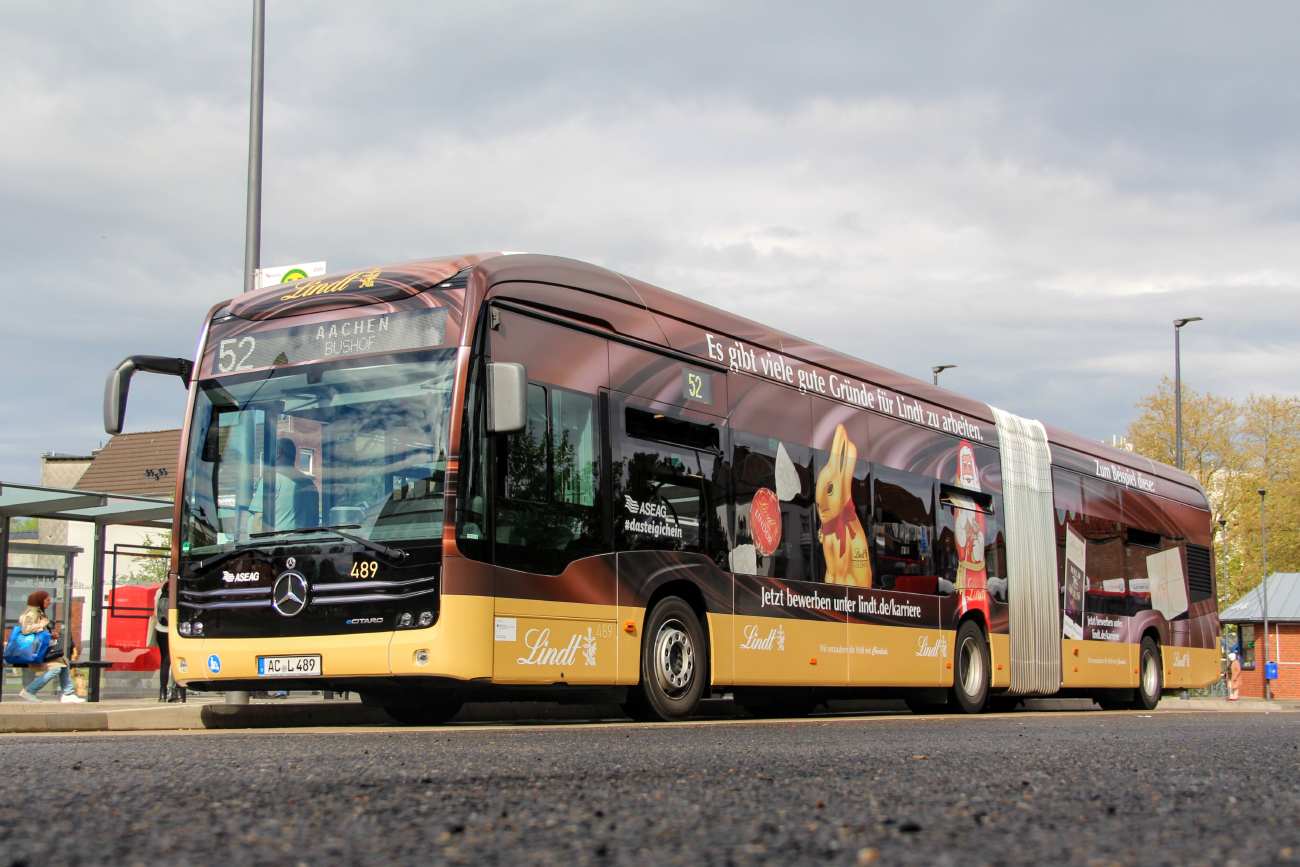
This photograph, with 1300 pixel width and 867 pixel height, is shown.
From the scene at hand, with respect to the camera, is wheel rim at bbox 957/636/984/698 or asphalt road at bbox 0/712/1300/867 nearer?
asphalt road at bbox 0/712/1300/867

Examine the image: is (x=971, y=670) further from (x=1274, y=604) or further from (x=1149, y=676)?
(x=1274, y=604)

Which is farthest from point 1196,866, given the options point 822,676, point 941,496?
point 941,496

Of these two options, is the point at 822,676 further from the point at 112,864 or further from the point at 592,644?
the point at 112,864

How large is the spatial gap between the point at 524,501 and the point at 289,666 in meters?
1.94

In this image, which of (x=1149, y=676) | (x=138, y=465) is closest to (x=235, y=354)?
(x=1149, y=676)

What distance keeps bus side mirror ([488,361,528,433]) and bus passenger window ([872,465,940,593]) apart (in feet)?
19.0

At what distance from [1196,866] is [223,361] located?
8.87 meters

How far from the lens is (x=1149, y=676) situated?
62.8 feet

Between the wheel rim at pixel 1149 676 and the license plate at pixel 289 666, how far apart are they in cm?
1372

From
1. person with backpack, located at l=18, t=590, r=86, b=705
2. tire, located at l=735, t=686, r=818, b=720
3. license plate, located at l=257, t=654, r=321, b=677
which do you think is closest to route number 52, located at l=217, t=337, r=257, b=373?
license plate, located at l=257, t=654, r=321, b=677

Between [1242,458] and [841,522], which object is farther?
[1242,458]

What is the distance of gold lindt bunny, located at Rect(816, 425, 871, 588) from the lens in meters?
12.7

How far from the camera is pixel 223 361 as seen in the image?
10.1 m

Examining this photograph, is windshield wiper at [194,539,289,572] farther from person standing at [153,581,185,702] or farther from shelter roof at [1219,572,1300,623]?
shelter roof at [1219,572,1300,623]
